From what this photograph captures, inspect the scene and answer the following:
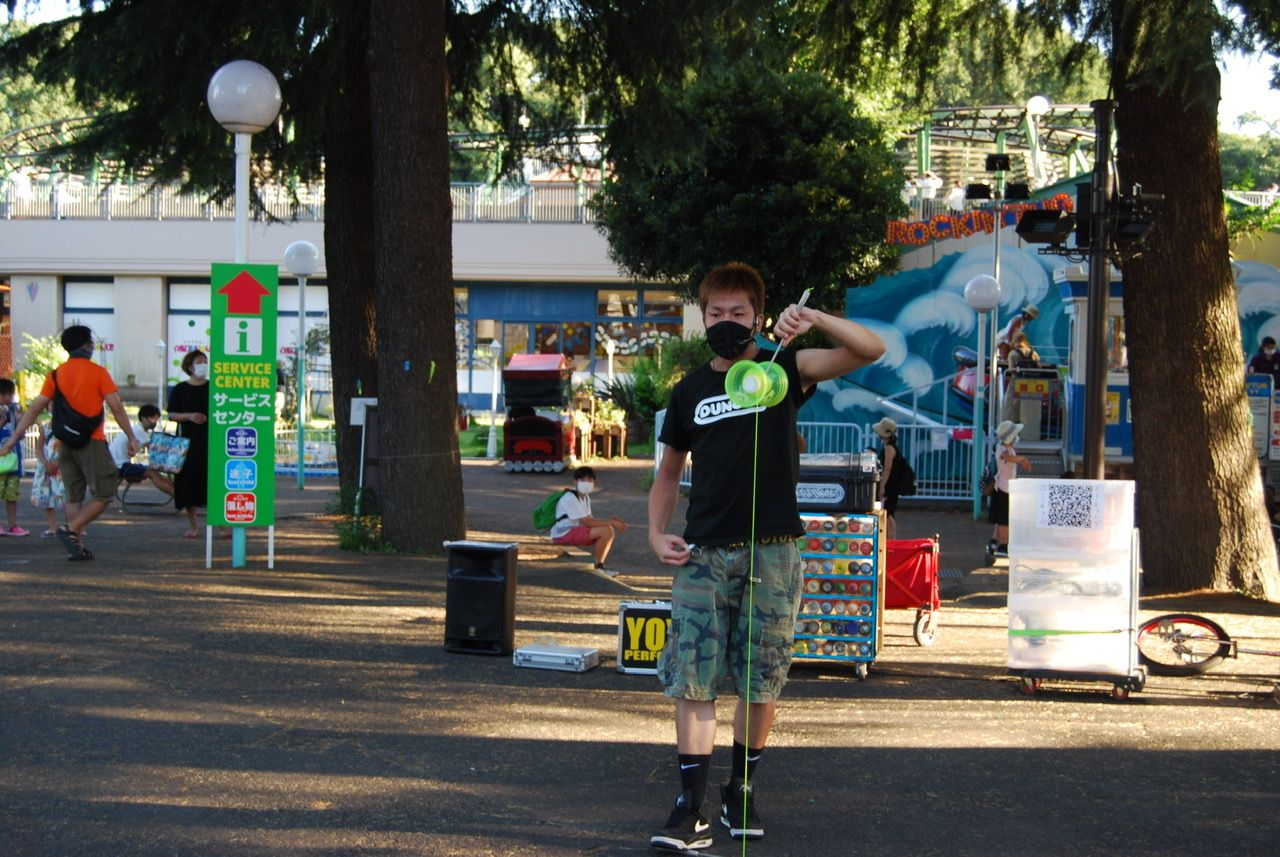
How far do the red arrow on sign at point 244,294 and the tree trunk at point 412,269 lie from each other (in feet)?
3.82

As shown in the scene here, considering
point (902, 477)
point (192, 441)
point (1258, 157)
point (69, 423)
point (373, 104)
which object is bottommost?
point (902, 477)

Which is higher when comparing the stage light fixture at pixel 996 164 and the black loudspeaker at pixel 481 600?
the stage light fixture at pixel 996 164

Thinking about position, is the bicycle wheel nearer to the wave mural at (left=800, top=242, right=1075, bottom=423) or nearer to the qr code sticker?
the qr code sticker

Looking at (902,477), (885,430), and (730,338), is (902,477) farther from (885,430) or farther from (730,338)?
(730,338)

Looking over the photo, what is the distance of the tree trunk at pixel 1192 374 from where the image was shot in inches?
423

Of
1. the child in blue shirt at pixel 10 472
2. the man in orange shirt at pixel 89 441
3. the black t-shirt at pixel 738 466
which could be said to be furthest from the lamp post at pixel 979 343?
the black t-shirt at pixel 738 466

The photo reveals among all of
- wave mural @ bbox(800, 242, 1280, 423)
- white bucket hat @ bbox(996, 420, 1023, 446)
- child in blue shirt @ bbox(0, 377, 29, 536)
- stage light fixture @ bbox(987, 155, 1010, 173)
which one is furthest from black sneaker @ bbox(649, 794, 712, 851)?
wave mural @ bbox(800, 242, 1280, 423)

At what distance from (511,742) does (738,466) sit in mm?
2181

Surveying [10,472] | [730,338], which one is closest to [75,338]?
[10,472]

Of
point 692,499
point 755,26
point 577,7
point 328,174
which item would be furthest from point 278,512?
point 692,499

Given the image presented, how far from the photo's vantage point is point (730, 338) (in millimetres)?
4977

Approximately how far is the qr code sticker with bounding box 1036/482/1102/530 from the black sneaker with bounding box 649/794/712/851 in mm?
3288

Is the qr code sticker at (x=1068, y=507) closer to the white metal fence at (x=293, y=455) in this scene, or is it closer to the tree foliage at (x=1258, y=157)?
the white metal fence at (x=293, y=455)

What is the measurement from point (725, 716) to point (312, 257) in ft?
50.5
